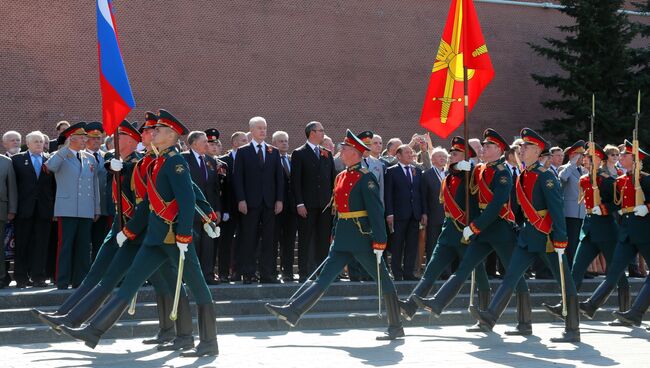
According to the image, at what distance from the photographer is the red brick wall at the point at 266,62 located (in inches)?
1001

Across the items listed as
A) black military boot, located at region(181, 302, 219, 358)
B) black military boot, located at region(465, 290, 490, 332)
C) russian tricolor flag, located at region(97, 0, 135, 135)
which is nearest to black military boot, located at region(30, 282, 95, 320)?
black military boot, located at region(181, 302, 219, 358)

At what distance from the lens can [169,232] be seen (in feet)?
28.1

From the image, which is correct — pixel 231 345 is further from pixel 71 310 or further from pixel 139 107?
pixel 139 107

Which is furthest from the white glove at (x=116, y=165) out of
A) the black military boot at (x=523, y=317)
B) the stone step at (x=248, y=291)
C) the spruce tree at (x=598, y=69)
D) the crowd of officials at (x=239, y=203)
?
the spruce tree at (x=598, y=69)

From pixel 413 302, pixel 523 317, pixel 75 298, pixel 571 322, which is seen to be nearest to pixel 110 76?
pixel 75 298

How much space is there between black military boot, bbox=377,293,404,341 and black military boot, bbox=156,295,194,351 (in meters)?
2.05

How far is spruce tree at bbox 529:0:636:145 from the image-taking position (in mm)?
27172

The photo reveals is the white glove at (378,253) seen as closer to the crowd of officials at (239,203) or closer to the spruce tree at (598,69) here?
the crowd of officials at (239,203)

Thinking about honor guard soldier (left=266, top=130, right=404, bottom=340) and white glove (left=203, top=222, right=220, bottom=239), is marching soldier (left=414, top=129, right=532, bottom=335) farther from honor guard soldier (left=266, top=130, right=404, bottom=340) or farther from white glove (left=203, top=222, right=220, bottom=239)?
white glove (left=203, top=222, right=220, bottom=239)

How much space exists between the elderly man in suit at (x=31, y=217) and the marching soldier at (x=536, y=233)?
5.36 m

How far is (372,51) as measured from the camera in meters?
29.6

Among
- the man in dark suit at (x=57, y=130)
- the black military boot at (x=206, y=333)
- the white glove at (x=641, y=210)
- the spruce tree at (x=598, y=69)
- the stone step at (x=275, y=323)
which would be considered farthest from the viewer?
the spruce tree at (x=598, y=69)

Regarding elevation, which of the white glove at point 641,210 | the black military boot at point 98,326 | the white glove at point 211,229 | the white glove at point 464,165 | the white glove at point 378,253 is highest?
the white glove at point 464,165

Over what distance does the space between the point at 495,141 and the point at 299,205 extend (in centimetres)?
356
